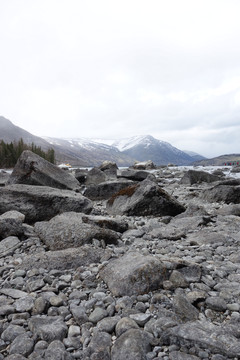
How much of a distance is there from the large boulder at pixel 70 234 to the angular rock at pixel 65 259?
626 mm

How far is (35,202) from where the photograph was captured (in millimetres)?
9258

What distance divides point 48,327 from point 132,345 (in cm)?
113

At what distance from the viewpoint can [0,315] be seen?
3.46 m

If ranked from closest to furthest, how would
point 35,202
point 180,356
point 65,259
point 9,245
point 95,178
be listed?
1. point 180,356
2. point 65,259
3. point 9,245
4. point 35,202
5. point 95,178

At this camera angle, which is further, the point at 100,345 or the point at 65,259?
the point at 65,259

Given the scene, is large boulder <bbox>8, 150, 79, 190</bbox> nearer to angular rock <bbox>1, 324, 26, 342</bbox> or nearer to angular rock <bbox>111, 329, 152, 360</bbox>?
angular rock <bbox>1, 324, 26, 342</bbox>

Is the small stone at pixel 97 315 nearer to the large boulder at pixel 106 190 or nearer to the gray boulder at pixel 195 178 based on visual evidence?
the large boulder at pixel 106 190

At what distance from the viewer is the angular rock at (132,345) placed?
264cm

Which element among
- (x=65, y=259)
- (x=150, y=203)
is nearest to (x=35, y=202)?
(x=150, y=203)

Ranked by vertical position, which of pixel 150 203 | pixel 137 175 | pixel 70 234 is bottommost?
pixel 70 234

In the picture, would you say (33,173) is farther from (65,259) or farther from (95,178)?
(95,178)

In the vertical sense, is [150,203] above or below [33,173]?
below

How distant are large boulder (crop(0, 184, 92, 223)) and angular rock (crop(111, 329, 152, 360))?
7.06 metres

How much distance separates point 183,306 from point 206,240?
331 centimetres
